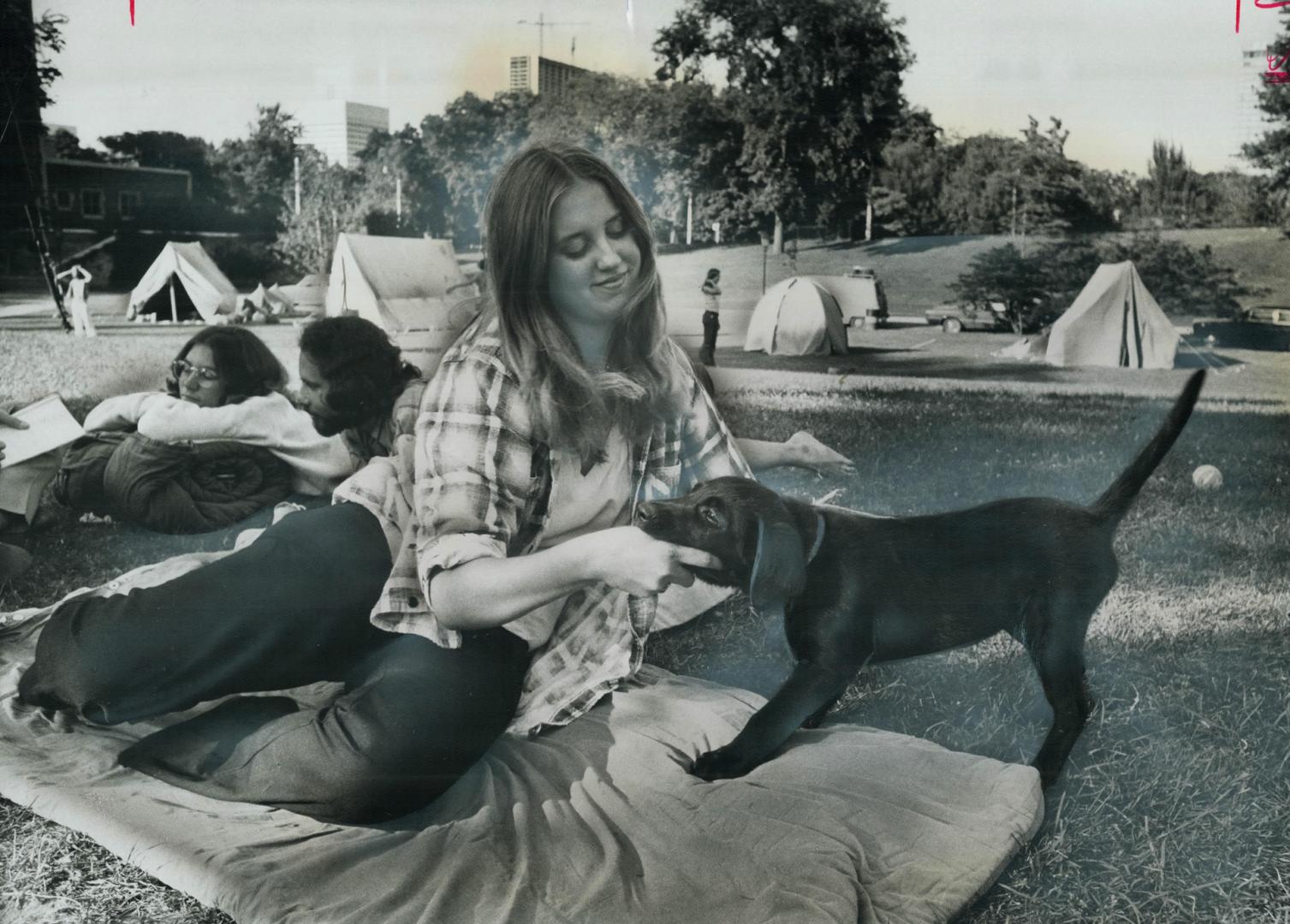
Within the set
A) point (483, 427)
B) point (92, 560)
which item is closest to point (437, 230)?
point (483, 427)

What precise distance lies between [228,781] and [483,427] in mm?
1352

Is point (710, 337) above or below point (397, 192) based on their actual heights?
below

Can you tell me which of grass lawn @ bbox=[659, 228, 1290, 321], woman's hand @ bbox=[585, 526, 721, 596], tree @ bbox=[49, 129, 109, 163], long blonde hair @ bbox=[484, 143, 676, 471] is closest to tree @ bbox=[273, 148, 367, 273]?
long blonde hair @ bbox=[484, 143, 676, 471]

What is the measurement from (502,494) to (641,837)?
105 cm

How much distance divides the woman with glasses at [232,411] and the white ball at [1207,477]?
253 centimetres

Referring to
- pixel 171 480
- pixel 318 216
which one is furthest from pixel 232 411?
pixel 318 216

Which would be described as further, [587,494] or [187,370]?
[187,370]

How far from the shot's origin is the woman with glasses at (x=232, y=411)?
3588 millimetres

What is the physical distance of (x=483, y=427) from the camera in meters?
3.24

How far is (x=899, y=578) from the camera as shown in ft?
10.6

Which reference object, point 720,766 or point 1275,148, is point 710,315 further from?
point 1275,148

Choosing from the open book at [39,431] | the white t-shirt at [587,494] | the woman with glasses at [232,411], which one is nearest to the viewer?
the white t-shirt at [587,494]

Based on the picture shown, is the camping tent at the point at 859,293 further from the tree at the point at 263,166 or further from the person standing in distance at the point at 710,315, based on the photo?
the tree at the point at 263,166

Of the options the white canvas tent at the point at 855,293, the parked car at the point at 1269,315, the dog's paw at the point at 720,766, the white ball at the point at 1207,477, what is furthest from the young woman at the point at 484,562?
the parked car at the point at 1269,315
